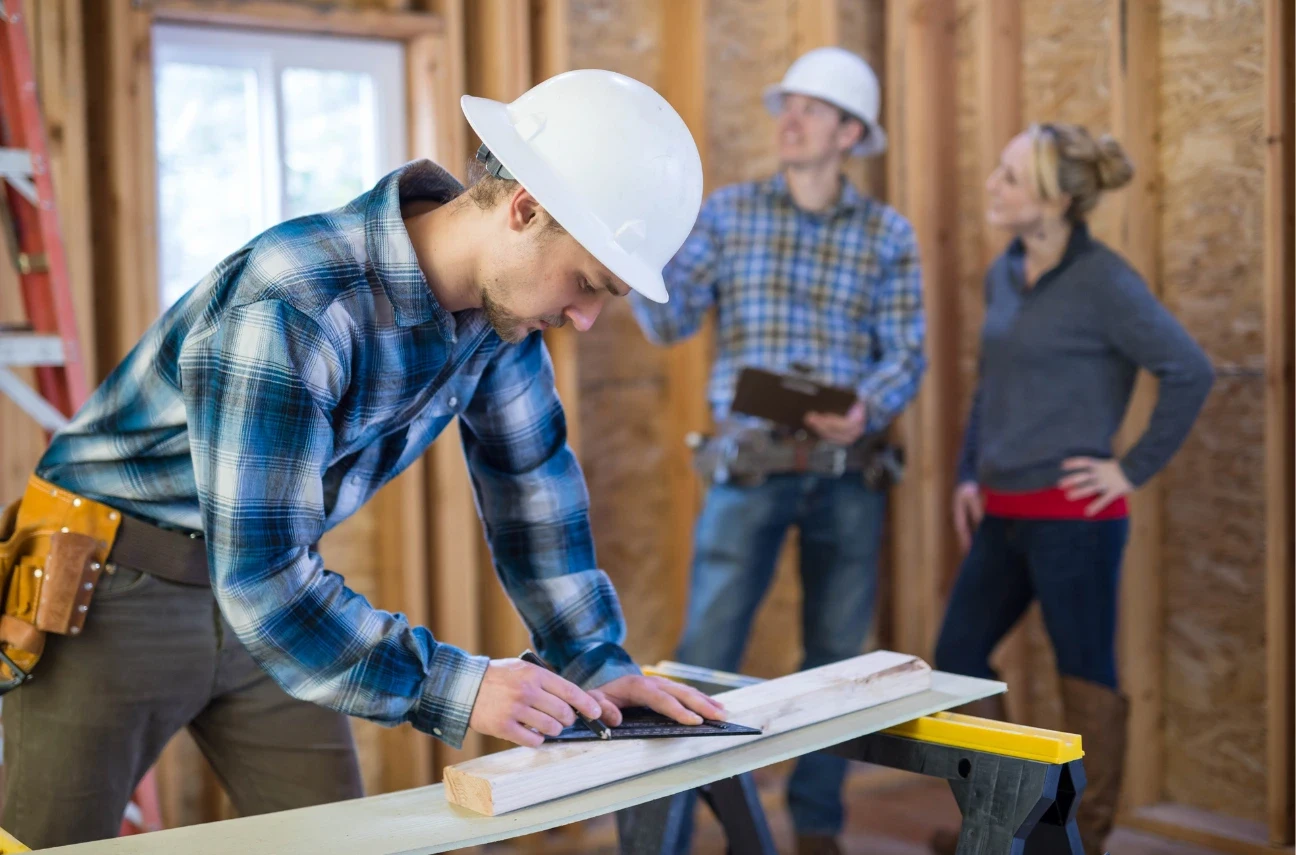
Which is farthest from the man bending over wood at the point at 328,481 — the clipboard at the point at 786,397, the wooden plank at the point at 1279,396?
the wooden plank at the point at 1279,396

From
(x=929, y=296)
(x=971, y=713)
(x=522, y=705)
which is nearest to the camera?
(x=522, y=705)

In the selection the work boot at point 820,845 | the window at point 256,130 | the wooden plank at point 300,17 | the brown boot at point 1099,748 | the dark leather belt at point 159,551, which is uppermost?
the wooden plank at point 300,17

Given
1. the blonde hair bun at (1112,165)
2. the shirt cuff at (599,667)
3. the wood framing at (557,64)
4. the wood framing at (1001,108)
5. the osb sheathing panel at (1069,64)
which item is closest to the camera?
the shirt cuff at (599,667)

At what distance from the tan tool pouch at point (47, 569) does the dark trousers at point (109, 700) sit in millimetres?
30

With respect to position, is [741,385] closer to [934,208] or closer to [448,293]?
[934,208]

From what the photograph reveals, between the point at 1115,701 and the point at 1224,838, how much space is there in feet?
2.33

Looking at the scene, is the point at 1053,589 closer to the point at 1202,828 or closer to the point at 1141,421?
the point at 1141,421

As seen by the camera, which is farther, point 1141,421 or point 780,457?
point 1141,421

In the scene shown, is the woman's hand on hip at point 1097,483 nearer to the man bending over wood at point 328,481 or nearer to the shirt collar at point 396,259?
the man bending over wood at point 328,481

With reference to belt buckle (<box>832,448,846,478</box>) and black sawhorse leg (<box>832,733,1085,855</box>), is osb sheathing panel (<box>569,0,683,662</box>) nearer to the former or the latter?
belt buckle (<box>832,448,846,478</box>)

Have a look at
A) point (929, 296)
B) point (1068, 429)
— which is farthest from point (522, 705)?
point (929, 296)

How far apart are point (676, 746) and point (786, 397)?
1.72m

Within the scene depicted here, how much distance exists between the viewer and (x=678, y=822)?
2.00m

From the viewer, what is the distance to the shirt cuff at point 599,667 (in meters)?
1.70
